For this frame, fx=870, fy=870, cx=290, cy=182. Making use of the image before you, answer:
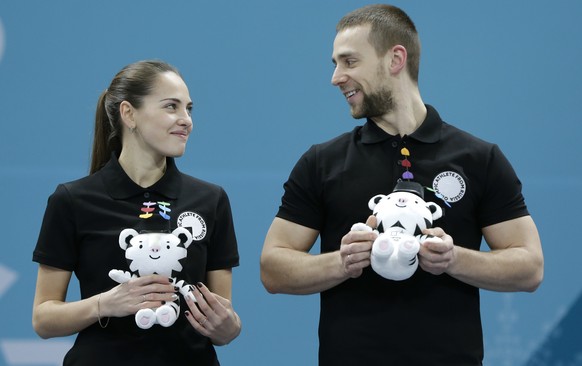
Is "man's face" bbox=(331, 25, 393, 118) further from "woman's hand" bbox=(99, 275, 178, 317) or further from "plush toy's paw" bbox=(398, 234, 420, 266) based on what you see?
"woman's hand" bbox=(99, 275, 178, 317)

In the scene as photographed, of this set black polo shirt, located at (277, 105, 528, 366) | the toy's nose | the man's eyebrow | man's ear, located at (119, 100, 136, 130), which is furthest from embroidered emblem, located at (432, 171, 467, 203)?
man's ear, located at (119, 100, 136, 130)

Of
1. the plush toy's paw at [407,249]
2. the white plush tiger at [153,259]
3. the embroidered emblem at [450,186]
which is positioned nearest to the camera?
the plush toy's paw at [407,249]

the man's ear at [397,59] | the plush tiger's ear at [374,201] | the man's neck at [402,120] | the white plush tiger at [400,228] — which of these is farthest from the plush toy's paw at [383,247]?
the man's ear at [397,59]

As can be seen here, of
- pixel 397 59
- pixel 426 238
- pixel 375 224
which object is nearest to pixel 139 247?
pixel 375 224

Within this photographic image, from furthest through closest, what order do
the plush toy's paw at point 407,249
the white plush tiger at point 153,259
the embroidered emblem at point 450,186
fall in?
1. the embroidered emblem at point 450,186
2. the white plush tiger at point 153,259
3. the plush toy's paw at point 407,249

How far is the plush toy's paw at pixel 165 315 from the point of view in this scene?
71.9 inches

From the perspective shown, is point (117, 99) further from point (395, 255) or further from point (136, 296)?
point (395, 255)

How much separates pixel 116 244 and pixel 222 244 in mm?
266

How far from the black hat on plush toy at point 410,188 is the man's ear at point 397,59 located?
0.34 metres

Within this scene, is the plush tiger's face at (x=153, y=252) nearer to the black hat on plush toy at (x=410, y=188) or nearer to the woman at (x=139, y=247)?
the woman at (x=139, y=247)

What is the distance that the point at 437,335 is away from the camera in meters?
1.88

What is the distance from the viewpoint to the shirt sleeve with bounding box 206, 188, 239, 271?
207 cm

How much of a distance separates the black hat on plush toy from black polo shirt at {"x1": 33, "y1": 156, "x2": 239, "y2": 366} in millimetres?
464

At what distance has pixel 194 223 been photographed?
2016mm
